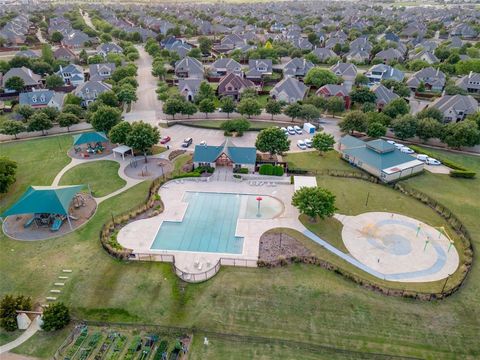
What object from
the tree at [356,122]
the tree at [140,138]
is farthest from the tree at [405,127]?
the tree at [140,138]

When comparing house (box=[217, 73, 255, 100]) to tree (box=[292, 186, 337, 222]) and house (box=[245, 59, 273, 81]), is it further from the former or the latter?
tree (box=[292, 186, 337, 222])

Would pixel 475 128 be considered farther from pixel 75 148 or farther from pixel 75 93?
pixel 75 93

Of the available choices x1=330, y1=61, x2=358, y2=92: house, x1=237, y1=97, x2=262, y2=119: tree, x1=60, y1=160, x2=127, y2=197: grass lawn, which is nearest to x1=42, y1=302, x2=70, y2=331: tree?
x1=60, y1=160, x2=127, y2=197: grass lawn

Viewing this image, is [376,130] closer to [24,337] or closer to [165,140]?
[165,140]

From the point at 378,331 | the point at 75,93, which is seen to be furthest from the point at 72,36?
the point at 378,331

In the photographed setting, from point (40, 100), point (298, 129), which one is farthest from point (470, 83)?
point (40, 100)
